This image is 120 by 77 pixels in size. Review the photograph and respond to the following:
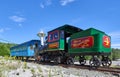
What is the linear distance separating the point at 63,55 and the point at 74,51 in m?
2.03

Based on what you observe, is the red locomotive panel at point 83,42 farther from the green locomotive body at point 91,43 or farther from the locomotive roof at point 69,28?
the locomotive roof at point 69,28

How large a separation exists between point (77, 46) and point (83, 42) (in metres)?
0.81

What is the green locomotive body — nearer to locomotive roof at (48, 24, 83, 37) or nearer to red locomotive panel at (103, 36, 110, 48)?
red locomotive panel at (103, 36, 110, 48)

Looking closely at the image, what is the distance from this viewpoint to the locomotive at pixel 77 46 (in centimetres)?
1300

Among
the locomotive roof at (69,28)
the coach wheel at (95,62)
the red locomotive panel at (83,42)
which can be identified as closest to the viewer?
the coach wheel at (95,62)

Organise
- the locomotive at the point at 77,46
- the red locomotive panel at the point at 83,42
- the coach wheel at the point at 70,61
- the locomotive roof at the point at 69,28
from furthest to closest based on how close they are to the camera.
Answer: the locomotive roof at the point at 69,28
the coach wheel at the point at 70,61
the red locomotive panel at the point at 83,42
the locomotive at the point at 77,46

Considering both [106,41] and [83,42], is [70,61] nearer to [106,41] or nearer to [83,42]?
[83,42]

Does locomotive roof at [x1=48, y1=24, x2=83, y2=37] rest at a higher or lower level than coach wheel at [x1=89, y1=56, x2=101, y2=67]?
higher

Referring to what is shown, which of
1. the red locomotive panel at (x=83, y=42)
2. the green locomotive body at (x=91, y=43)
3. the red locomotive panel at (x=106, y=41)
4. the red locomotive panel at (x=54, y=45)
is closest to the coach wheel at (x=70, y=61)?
the green locomotive body at (x=91, y=43)

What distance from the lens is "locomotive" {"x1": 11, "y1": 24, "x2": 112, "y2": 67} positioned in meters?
13.0

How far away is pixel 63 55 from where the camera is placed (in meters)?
16.8

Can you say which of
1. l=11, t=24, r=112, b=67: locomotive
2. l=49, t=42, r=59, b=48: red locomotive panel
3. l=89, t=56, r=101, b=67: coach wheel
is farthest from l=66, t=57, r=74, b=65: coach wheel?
l=89, t=56, r=101, b=67: coach wheel

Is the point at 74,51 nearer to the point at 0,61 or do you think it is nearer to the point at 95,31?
the point at 95,31

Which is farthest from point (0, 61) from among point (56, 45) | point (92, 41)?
point (56, 45)
